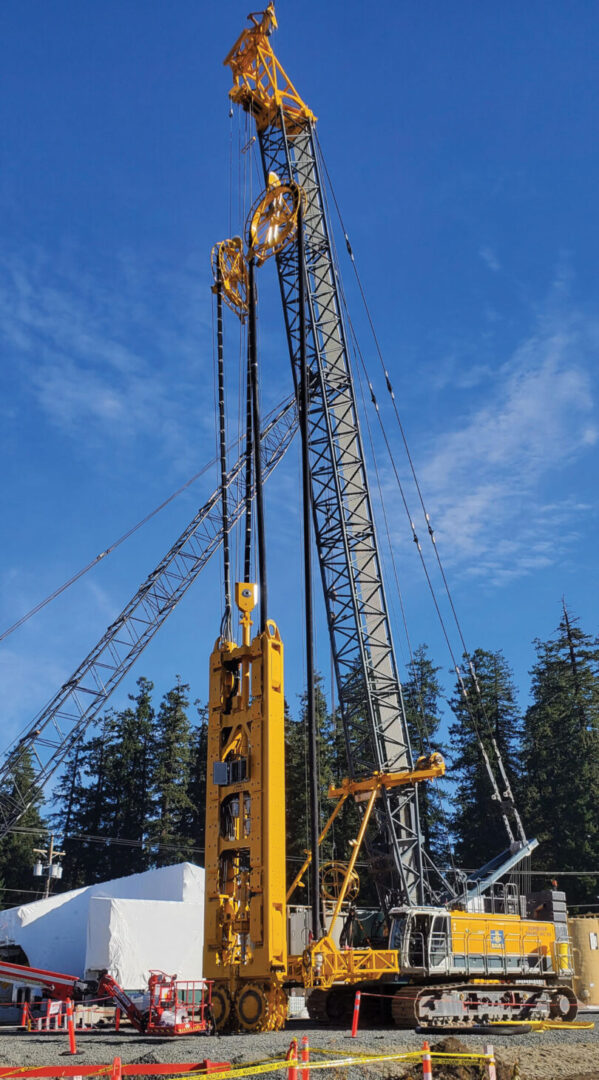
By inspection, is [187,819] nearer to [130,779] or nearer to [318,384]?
[130,779]

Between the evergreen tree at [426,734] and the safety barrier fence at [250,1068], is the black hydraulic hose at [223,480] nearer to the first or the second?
the safety barrier fence at [250,1068]

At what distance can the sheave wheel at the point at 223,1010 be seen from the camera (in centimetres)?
1479

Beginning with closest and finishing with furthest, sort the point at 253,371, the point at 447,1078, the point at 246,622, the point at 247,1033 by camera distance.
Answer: the point at 447,1078 → the point at 247,1033 → the point at 246,622 → the point at 253,371

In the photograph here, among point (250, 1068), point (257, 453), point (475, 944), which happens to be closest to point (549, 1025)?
point (475, 944)

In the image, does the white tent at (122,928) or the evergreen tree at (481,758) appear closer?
the white tent at (122,928)

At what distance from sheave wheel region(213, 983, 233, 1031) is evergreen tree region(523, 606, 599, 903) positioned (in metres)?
39.5

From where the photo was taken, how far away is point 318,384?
31203 millimetres

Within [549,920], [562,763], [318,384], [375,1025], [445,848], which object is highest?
[318,384]

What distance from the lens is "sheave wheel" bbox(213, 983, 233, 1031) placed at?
48.5 ft

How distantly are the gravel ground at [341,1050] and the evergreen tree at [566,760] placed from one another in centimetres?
3692

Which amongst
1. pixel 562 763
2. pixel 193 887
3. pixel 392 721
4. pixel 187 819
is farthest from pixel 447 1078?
pixel 187 819

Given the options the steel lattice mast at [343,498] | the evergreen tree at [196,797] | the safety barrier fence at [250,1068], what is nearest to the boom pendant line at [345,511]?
the steel lattice mast at [343,498]

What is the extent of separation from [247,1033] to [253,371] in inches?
468

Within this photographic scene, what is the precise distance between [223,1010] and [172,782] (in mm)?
57115
